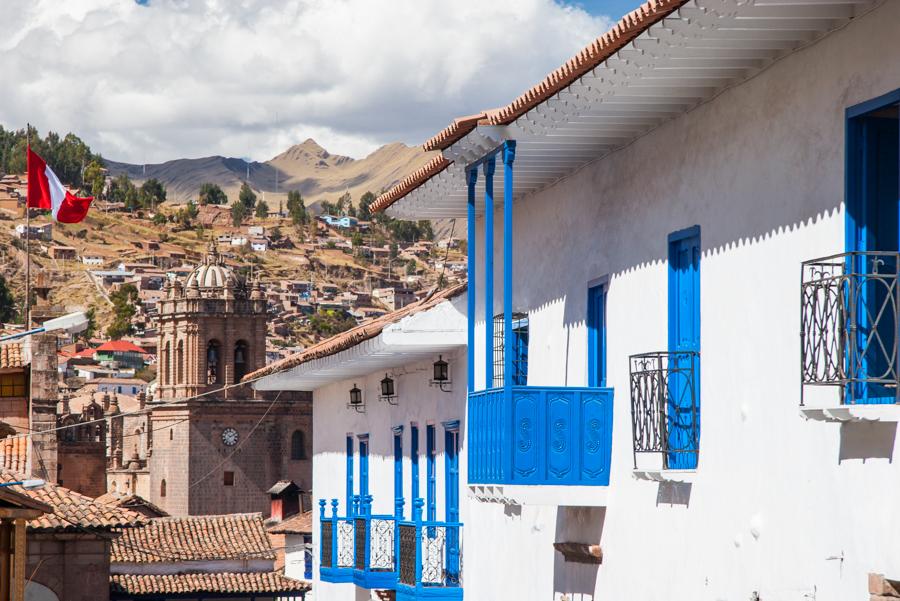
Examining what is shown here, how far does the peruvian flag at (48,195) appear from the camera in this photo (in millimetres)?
27172

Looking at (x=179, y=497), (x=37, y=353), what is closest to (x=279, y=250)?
(x=179, y=497)

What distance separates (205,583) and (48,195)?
19.0 meters

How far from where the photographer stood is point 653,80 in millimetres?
10531

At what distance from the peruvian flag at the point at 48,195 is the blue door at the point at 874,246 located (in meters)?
19.8

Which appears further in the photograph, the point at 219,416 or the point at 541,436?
the point at 219,416

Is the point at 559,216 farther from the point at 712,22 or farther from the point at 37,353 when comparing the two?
the point at 37,353

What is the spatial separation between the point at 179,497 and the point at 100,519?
69.9 metres

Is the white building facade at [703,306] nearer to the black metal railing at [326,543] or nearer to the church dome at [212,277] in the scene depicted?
the black metal railing at [326,543]

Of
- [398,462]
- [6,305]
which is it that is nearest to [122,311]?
[6,305]

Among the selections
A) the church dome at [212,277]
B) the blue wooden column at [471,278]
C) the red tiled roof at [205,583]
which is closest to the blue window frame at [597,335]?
the blue wooden column at [471,278]

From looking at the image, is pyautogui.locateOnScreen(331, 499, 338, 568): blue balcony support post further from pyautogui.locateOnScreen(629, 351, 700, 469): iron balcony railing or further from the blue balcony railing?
pyautogui.locateOnScreen(629, 351, 700, 469): iron balcony railing

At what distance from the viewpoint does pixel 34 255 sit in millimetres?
165375

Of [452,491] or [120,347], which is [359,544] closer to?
[452,491]

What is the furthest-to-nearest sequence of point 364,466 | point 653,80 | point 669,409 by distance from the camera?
point 364,466
point 669,409
point 653,80
